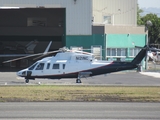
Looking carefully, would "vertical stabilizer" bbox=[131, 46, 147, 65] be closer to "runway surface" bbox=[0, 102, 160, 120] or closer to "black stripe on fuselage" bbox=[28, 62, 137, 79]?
"black stripe on fuselage" bbox=[28, 62, 137, 79]

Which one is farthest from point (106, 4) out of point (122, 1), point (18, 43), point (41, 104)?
point (41, 104)

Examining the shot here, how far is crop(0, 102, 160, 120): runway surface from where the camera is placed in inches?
628

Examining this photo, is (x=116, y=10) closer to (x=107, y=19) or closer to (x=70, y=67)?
(x=107, y=19)

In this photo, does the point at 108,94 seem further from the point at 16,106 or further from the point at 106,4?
the point at 106,4

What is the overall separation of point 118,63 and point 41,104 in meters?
18.1

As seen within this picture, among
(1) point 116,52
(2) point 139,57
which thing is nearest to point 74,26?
(1) point 116,52

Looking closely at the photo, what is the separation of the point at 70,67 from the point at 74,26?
15.0m

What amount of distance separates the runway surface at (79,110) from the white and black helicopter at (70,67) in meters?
16.5

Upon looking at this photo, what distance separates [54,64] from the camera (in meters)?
37.3

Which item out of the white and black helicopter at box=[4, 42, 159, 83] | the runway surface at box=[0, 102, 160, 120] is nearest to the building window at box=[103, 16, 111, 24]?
the white and black helicopter at box=[4, 42, 159, 83]

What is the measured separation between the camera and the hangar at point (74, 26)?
51.4 metres

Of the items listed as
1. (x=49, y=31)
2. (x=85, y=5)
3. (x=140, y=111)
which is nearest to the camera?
(x=140, y=111)

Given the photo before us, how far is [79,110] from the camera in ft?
58.3

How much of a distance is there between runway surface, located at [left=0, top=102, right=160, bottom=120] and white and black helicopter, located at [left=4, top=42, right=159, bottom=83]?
16.5 meters
